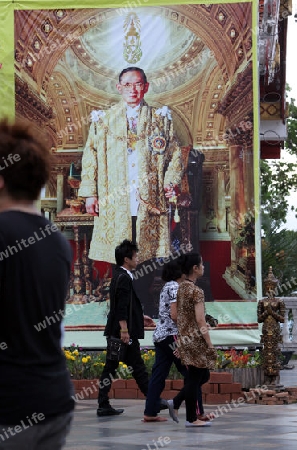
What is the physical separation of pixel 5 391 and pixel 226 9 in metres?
12.9

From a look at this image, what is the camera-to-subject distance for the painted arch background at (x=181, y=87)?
15398mm

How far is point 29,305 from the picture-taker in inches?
139

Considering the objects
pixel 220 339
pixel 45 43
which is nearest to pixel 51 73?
pixel 45 43

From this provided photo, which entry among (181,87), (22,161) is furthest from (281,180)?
(22,161)

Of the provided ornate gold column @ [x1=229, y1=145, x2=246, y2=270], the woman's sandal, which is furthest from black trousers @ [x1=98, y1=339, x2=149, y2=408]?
ornate gold column @ [x1=229, y1=145, x2=246, y2=270]

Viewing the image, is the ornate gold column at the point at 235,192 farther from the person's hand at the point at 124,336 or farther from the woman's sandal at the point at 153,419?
the woman's sandal at the point at 153,419

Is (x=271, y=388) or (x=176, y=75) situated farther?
(x=176, y=75)

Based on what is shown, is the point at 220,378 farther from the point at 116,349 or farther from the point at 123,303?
the point at 123,303

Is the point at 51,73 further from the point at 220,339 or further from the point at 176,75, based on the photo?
the point at 220,339

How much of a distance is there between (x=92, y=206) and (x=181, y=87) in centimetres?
220

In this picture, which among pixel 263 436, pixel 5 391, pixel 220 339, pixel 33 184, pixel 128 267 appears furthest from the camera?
pixel 220 339

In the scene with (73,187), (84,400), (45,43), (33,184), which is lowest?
(84,400)

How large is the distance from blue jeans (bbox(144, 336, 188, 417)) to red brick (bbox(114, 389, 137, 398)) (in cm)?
251

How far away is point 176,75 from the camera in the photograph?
51.8ft
